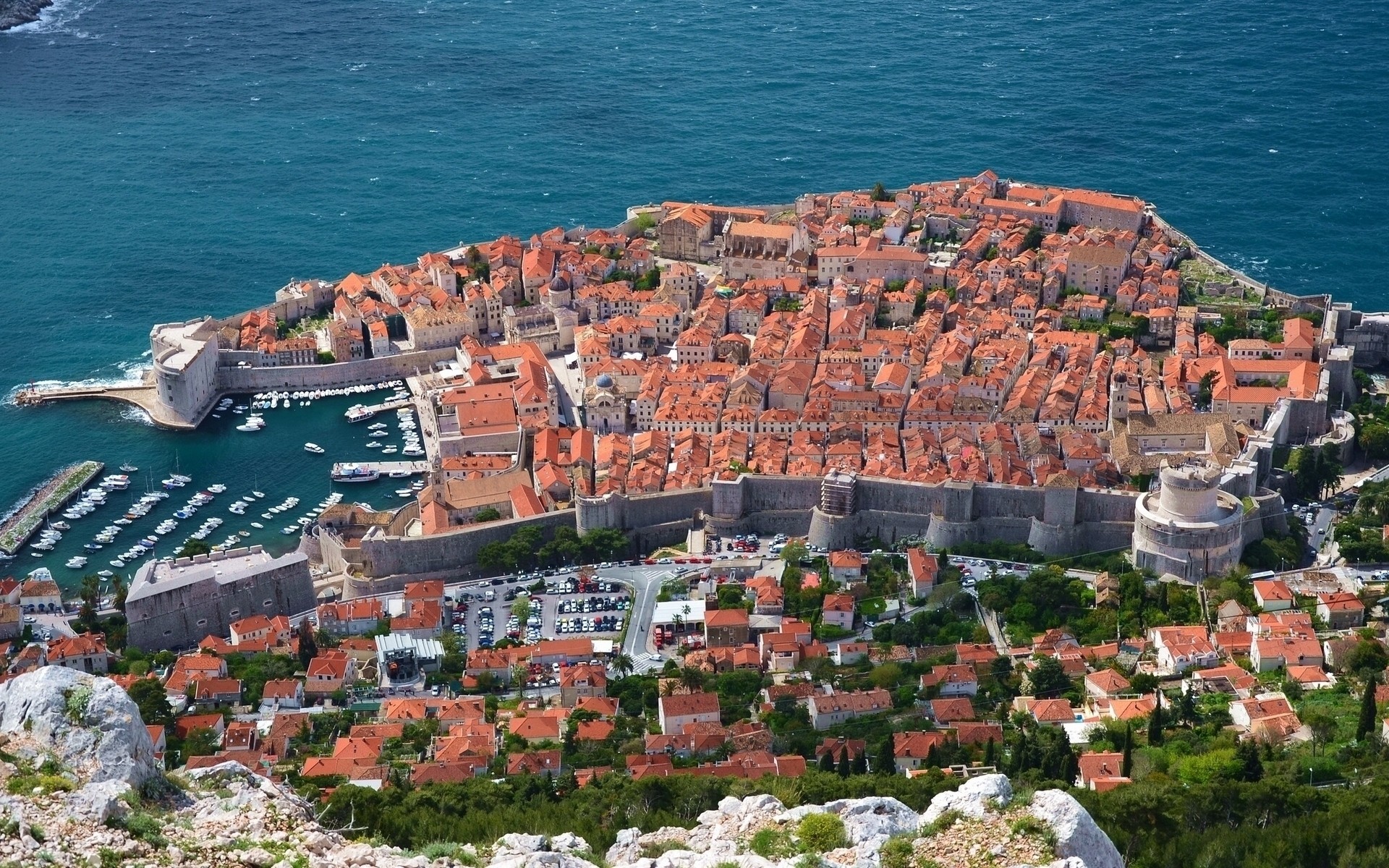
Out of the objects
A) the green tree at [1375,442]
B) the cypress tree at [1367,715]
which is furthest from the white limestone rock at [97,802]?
the green tree at [1375,442]

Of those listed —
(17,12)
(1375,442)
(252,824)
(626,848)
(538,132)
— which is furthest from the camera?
(17,12)

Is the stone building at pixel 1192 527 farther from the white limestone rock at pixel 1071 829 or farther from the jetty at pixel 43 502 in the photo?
the jetty at pixel 43 502

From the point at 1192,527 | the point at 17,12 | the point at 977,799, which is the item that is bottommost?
the point at 1192,527

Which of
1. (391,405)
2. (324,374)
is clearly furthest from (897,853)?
(324,374)

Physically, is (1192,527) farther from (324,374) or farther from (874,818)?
(324,374)

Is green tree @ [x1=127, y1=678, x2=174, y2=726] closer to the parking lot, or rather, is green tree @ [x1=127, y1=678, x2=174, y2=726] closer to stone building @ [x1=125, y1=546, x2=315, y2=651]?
stone building @ [x1=125, y1=546, x2=315, y2=651]

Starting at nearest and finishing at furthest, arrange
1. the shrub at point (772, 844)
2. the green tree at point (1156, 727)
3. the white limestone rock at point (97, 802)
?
the white limestone rock at point (97, 802) < the shrub at point (772, 844) < the green tree at point (1156, 727)
